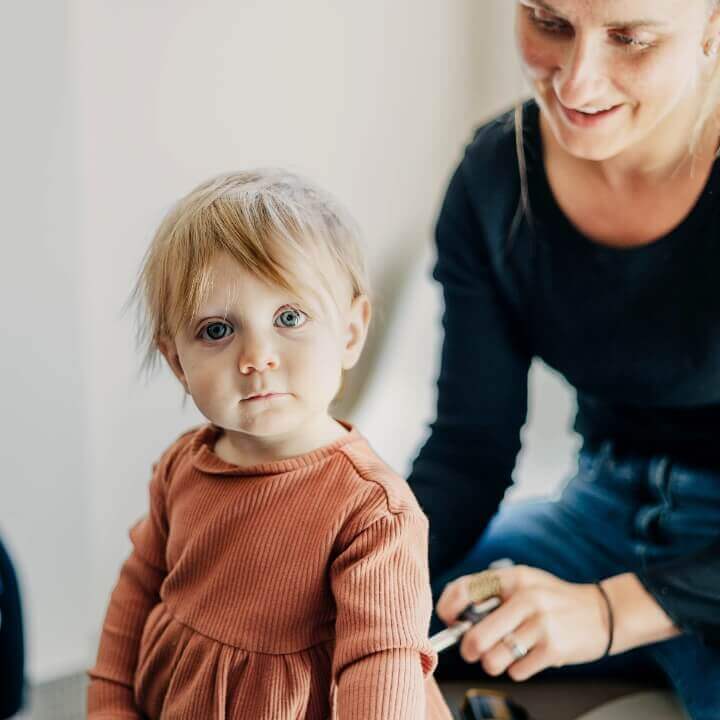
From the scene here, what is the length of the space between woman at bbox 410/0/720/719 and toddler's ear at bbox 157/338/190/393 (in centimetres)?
31

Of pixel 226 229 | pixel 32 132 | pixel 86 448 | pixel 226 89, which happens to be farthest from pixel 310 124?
pixel 226 229

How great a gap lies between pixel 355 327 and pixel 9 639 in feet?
1.53

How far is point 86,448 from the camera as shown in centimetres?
155

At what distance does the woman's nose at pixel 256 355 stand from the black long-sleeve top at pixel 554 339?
38 cm

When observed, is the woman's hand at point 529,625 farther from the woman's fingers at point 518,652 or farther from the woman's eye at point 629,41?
the woman's eye at point 629,41

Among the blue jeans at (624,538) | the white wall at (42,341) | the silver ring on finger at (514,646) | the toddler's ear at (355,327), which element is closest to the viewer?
the toddler's ear at (355,327)

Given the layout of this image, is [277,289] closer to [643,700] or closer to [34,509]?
[643,700]

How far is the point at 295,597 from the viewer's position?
741 millimetres

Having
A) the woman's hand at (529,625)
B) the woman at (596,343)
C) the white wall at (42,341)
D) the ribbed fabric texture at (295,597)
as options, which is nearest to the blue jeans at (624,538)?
the woman at (596,343)

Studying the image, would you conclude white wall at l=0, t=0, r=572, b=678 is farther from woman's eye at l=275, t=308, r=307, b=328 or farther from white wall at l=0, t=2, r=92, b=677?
woman's eye at l=275, t=308, r=307, b=328

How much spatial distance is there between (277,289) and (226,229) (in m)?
0.06

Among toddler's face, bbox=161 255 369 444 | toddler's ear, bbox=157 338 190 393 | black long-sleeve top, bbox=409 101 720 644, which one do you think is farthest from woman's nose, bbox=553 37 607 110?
toddler's ear, bbox=157 338 190 393

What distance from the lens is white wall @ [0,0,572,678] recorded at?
54.1 inches

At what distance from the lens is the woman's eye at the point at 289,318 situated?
2.46 feet
